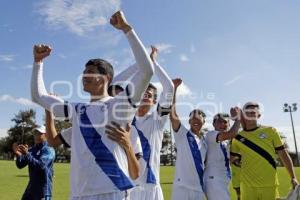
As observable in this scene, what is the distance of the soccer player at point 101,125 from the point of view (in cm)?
371

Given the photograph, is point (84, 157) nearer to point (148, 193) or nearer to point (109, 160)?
point (109, 160)

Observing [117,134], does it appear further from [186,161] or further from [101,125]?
[186,161]

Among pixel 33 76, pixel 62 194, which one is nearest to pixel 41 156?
pixel 33 76

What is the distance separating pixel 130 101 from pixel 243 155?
16.7 ft

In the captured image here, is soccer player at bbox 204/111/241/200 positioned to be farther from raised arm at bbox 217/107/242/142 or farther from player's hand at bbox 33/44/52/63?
player's hand at bbox 33/44/52/63

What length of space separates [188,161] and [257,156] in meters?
1.45

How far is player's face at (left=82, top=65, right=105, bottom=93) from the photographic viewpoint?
4.07 metres

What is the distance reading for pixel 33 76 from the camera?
432cm

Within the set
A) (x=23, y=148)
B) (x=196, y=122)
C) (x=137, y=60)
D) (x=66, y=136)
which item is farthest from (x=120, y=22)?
(x=23, y=148)

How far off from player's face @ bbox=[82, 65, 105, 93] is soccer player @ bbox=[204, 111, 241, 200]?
4.04m

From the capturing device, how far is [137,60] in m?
3.65

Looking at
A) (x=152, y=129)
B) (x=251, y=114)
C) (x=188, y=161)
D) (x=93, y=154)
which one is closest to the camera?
(x=93, y=154)

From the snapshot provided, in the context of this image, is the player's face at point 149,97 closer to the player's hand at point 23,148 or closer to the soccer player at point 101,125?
the soccer player at point 101,125

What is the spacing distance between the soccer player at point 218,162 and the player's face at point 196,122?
307 millimetres
